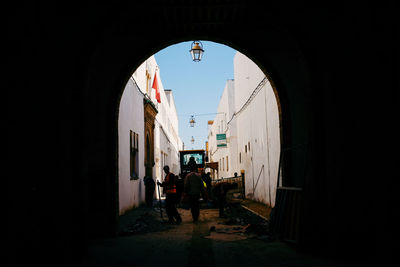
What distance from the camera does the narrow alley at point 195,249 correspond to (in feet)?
17.5

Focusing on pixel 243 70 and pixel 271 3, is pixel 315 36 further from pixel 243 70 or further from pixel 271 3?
pixel 243 70

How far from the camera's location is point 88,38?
570 centimetres

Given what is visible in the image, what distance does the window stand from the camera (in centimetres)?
1391

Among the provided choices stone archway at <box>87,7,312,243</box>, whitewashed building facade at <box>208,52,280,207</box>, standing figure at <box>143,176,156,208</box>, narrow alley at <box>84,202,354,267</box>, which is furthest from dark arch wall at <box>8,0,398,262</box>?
standing figure at <box>143,176,156,208</box>

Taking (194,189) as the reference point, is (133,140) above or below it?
above

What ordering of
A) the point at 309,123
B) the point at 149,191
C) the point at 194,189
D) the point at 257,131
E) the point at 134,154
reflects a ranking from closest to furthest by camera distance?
the point at 309,123
the point at 194,189
the point at 134,154
the point at 149,191
the point at 257,131

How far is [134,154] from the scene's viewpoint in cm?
1474

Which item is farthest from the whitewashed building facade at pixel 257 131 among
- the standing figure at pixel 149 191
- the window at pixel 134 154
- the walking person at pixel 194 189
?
the window at pixel 134 154

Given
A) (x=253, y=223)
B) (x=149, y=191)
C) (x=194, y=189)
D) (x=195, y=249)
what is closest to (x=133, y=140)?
(x=149, y=191)

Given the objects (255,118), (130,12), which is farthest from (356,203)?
(255,118)

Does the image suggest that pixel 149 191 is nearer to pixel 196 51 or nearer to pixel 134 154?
pixel 134 154

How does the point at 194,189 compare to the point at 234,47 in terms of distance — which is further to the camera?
the point at 194,189

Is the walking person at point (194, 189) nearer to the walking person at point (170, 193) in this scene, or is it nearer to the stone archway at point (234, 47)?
the walking person at point (170, 193)

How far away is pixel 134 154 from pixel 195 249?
870 centimetres
